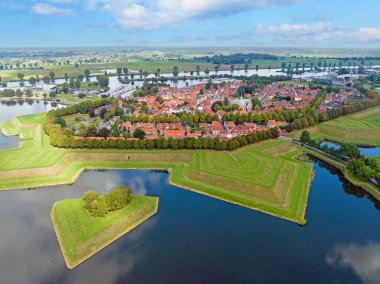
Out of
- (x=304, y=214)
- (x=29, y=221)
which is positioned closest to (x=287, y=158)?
(x=304, y=214)

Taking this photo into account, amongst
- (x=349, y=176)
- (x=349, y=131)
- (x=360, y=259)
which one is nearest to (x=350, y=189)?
(x=349, y=176)

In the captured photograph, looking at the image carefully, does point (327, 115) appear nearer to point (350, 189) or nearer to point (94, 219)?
point (350, 189)

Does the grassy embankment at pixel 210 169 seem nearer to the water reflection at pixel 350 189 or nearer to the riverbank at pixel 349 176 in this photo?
the riverbank at pixel 349 176

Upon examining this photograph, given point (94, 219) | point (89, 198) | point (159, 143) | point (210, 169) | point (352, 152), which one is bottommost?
point (94, 219)

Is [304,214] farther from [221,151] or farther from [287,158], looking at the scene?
[221,151]

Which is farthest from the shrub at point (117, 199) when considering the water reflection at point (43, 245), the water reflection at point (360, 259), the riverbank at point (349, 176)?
the riverbank at point (349, 176)

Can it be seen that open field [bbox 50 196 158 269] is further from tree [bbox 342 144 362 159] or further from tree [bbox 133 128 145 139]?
tree [bbox 342 144 362 159]
